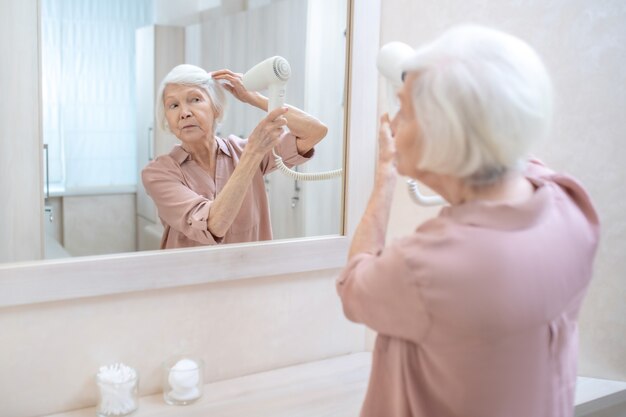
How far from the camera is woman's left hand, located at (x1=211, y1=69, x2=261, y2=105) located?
145 cm

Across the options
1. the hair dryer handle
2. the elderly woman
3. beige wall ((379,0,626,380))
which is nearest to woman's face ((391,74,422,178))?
the elderly woman

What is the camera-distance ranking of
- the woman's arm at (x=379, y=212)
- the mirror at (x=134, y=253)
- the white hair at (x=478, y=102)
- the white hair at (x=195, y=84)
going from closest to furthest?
the white hair at (x=478, y=102) < the woman's arm at (x=379, y=212) < the mirror at (x=134, y=253) < the white hair at (x=195, y=84)

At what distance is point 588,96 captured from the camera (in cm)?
162

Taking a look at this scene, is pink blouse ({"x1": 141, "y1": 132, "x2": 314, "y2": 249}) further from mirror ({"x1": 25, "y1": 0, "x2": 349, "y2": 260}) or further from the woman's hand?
the woman's hand

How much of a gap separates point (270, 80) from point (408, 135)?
0.58 meters

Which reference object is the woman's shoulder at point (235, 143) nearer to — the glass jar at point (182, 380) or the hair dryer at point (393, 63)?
the hair dryer at point (393, 63)

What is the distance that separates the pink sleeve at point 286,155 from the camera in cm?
153

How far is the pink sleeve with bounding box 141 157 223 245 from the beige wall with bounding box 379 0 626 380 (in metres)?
0.58

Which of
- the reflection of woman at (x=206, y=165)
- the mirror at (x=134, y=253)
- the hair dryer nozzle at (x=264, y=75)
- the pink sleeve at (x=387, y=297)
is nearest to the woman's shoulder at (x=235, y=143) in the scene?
the reflection of woman at (x=206, y=165)

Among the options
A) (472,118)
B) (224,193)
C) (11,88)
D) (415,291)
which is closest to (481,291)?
(415,291)

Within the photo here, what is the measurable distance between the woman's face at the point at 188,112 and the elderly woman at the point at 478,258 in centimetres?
57

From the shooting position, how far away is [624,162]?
165cm

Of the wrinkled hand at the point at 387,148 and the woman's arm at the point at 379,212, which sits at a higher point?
the wrinkled hand at the point at 387,148

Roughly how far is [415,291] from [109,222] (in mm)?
710
